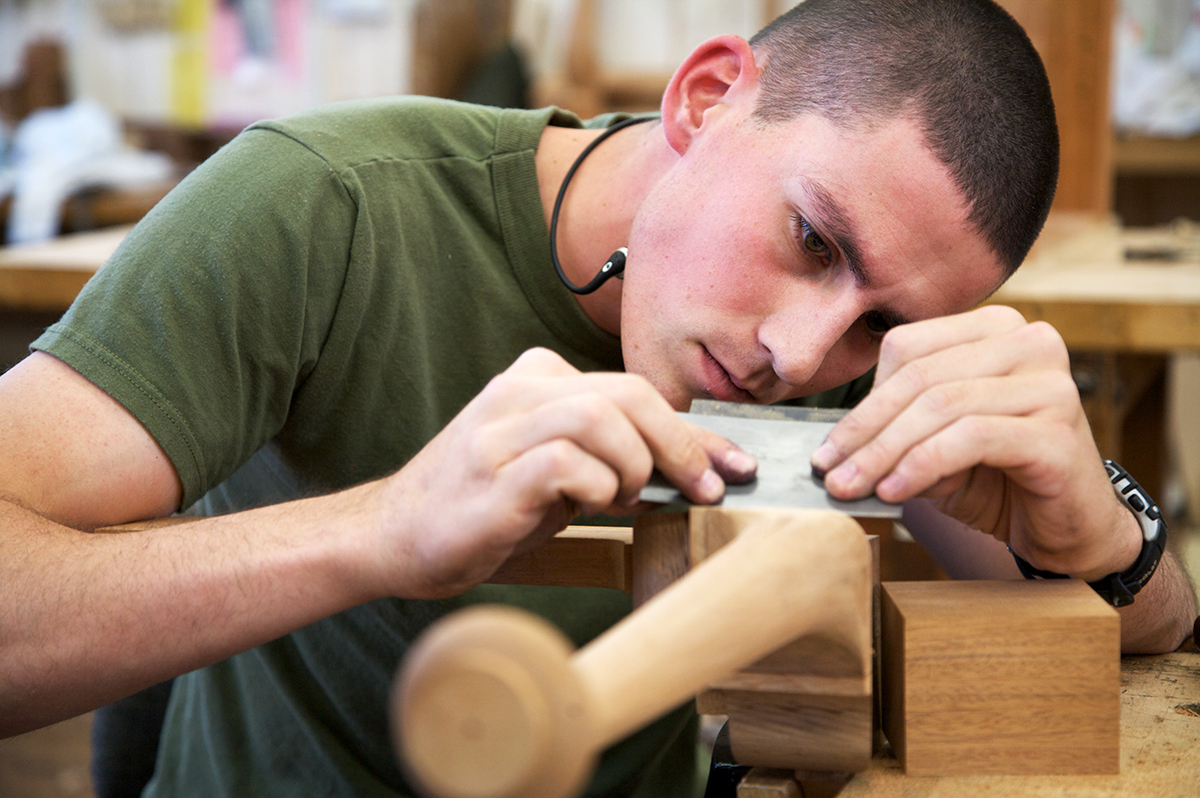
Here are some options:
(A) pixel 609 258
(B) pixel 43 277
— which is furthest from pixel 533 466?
(B) pixel 43 277

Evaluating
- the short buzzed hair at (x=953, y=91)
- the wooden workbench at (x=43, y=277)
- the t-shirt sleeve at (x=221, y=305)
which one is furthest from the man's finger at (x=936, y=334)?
the wooden workbench at (x=43, y=277)

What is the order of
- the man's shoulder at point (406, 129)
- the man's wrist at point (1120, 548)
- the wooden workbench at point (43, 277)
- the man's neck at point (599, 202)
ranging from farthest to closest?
the wooden workbench at point (43, 277)
the man's neck at point (599, 202)
the man's shoulder at point (406, 129)
the man's wrist at point (1120, 548)

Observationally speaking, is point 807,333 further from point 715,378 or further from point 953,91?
point 953,91

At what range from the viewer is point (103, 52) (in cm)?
402

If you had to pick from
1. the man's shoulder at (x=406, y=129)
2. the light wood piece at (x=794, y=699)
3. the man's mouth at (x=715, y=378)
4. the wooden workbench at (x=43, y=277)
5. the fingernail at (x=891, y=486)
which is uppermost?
the man's shoulder at (x=406, y=129)

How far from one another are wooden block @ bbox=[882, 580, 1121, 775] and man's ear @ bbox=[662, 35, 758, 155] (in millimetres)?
607

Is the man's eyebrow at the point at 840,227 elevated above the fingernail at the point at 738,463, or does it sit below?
above

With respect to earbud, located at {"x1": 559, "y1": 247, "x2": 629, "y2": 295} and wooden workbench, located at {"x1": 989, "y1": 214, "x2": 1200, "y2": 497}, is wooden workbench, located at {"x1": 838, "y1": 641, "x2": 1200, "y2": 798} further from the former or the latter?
wooden workbench, located at {"x1": 989, "y1": 214, "x2": 1200, "y2": 497}

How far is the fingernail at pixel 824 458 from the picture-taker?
71cm

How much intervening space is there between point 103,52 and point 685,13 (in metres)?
2.44

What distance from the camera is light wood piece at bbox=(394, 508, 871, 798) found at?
393 mm

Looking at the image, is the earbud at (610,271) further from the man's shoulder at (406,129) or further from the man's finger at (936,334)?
the man's finger at (936,334)

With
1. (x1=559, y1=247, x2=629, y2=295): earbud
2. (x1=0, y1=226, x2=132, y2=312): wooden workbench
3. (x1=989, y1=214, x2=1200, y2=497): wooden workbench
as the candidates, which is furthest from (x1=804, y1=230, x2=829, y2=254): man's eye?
(x1=0, y1=226, x2=132, y2=312): wooden workbench

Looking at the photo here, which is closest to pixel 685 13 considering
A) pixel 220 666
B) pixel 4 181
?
pixel 4 181
